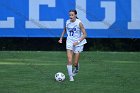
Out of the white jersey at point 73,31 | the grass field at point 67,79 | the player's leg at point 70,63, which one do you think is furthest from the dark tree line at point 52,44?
the player's leg at point 70,63

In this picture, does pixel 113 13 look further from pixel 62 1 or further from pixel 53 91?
pixel 53 91

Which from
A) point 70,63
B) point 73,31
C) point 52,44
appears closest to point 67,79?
point 70,63

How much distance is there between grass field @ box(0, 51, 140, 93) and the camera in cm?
1294

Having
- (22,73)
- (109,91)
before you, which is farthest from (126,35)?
(109,91)

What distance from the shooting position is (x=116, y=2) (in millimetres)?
29453

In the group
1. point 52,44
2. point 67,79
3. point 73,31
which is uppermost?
point 73,31

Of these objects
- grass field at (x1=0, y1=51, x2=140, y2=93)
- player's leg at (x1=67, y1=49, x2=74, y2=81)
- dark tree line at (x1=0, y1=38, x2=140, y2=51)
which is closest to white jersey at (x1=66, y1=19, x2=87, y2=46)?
player's leg at (x1=67, y1=49, x2=74, y2=81)

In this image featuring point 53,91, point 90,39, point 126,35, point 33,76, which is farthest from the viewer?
point 90,39

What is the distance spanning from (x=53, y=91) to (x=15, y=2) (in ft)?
57.5

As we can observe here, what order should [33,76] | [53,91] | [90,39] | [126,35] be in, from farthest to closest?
[90,39], [126,35], [33,76], [53,91]

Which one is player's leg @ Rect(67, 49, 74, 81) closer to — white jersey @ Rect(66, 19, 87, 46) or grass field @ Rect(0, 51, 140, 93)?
grass field @ Rect(0, 51, 140, 93)

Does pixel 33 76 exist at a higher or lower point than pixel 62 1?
lower

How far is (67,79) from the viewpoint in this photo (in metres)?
15.1

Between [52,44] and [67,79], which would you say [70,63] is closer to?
[67,79]
